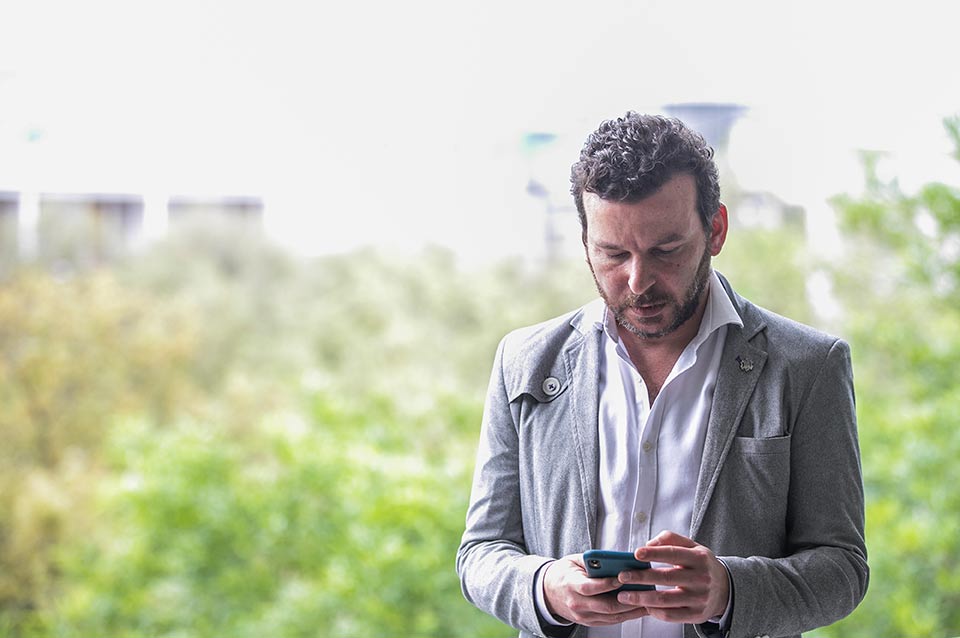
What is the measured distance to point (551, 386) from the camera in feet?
5.64

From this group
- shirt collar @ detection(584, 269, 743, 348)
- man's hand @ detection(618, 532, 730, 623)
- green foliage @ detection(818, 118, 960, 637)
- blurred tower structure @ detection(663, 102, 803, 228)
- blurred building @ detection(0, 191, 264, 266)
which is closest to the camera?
man's hand @ detection(618, 532, 730, 623)

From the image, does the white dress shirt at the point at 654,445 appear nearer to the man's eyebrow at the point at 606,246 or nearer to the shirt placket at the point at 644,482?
the shirt placket at the point at 644,482

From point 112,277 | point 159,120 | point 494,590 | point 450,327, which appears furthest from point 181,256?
point 494,590

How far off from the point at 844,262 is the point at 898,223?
267 mm

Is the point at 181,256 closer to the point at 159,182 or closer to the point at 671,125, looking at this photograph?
the point at 159,182

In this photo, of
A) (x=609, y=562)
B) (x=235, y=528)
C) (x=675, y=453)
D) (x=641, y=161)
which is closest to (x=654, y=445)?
(x=675, y=453)

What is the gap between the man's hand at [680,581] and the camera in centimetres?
142

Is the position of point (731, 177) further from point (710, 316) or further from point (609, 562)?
point (609, 562)

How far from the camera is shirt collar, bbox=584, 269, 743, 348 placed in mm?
1643

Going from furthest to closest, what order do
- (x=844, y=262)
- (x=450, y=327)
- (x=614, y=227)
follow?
1. (x=450, y=327)
2. (x=844, y=262)
3. (x=614, y=227)

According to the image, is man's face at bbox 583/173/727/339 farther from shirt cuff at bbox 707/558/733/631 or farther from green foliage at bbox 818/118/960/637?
green foliage at bbox 818/118/960/637

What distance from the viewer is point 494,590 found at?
63.7 inches

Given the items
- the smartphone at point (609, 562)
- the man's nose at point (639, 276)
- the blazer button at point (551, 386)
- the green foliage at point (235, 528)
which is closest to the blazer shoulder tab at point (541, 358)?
the blazer button at point (551, 386)

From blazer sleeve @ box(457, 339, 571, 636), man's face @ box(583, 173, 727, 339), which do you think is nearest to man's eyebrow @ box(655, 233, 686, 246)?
man's face @ box(583, 173, 727, 339)
